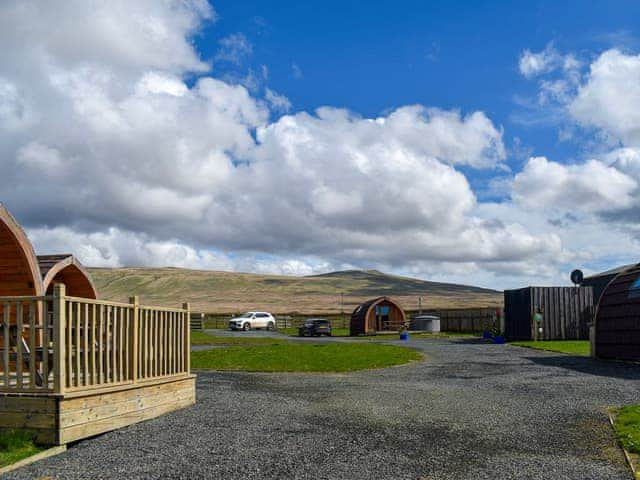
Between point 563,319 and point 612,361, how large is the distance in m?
14.5

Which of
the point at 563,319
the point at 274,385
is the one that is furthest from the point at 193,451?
the point at 563,319

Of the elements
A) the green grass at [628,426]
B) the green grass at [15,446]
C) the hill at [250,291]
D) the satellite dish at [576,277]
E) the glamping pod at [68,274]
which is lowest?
the hill at [250,291]

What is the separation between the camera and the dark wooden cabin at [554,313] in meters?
34.3

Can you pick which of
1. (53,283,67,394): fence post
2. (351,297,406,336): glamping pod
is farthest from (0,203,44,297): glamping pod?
(351,297,406,336): glamping pod

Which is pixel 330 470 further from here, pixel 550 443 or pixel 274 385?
pixel 274 385

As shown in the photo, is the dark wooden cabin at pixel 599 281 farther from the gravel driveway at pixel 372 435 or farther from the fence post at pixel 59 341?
the fence post at pixel 59 341

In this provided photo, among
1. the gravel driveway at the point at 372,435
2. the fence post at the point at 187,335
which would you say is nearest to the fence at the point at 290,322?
the gravel driveway at the point at 372,435

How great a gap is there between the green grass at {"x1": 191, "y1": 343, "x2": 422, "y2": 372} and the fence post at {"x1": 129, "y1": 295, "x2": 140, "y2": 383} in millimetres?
8231

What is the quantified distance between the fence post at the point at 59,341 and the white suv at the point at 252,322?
47.4m

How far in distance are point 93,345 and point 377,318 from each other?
38.8 m

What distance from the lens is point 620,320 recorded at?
20.9m

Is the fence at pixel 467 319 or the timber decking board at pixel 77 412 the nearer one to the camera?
the timber decking board at pixel 77 412

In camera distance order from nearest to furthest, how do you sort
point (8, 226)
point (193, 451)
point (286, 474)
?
point (286, 474) < point (193, 451) < point (8, 226)

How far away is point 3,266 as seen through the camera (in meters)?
13.8
